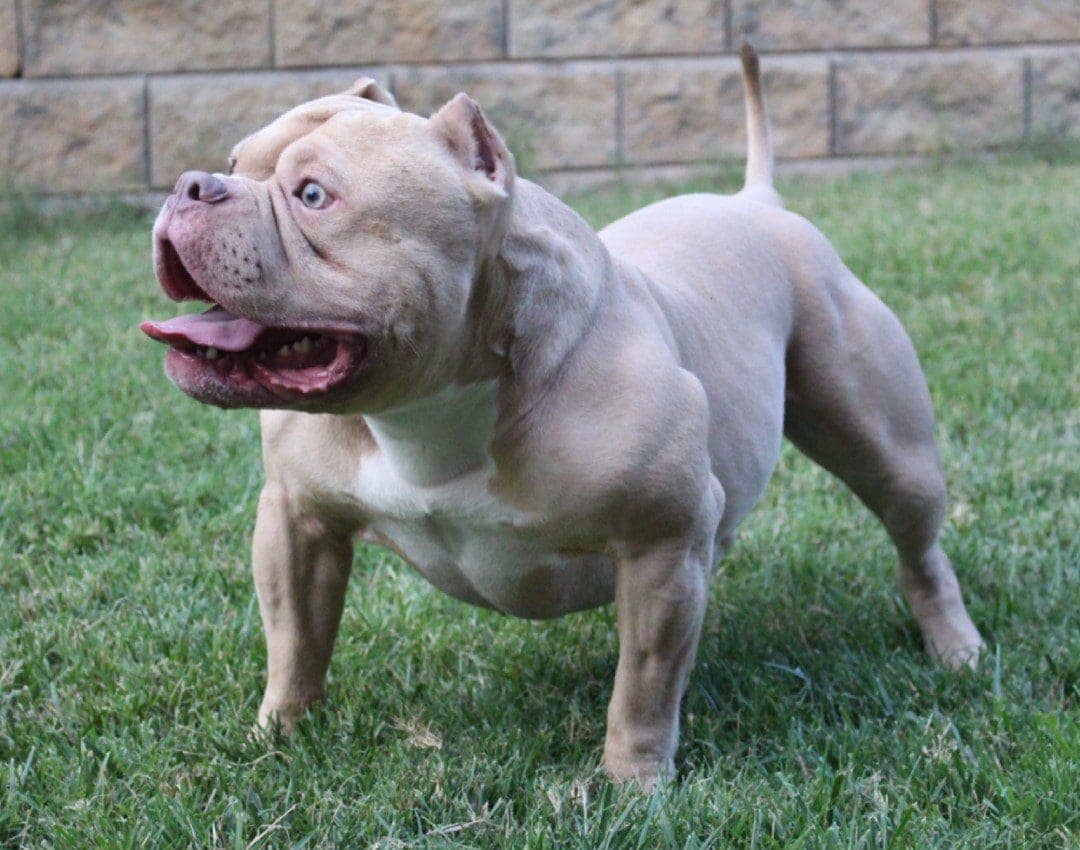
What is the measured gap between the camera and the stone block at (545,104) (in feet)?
28.2

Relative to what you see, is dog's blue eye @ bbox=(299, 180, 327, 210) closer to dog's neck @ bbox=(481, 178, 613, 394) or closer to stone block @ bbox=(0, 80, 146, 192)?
dog's neck @ bbox=(481, 178, 613, 394)

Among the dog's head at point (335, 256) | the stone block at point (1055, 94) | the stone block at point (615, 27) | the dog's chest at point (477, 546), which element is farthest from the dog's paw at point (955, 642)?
the stone block at point (1055, 94)

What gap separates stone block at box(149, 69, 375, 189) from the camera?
8.21 metres

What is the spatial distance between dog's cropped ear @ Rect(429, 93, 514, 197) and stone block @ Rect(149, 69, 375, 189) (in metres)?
6.06

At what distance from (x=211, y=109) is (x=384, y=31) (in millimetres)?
1091

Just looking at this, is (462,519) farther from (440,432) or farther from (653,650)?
(653,650)

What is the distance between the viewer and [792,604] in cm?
385

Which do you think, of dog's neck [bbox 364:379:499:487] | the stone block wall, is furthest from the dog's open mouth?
the stone block wall

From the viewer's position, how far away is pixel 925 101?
30.0ft

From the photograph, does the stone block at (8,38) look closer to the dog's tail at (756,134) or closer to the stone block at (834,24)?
the stone block at (834,24)

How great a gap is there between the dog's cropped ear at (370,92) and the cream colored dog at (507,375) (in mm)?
10

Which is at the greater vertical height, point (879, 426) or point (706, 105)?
point (879, 426)

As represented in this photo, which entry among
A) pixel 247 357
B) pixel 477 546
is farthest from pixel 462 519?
pixel 247 357

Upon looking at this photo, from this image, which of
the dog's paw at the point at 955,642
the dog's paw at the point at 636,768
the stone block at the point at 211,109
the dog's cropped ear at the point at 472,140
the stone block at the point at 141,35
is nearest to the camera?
the dog's cropped ear at the point at 472,140
